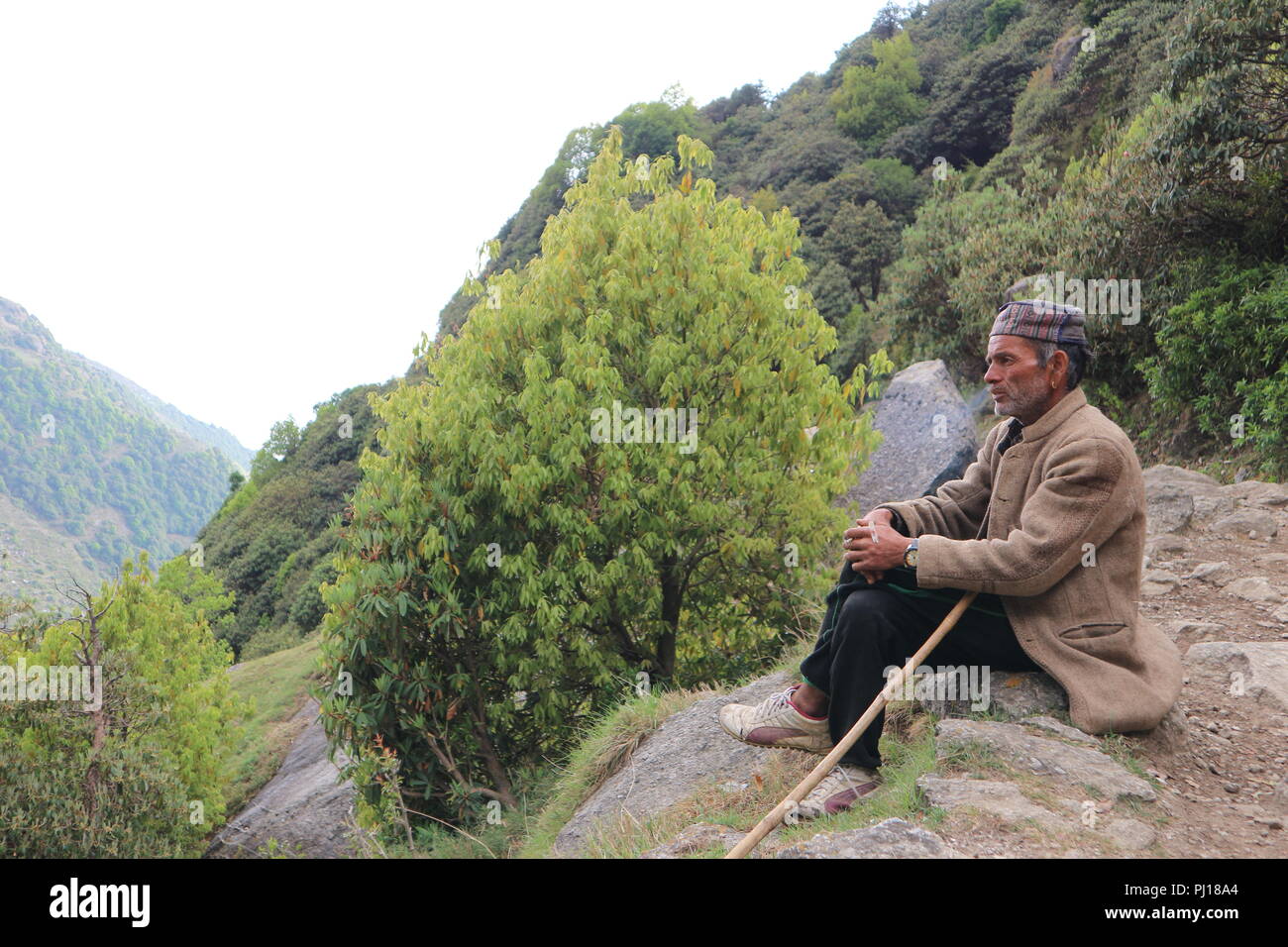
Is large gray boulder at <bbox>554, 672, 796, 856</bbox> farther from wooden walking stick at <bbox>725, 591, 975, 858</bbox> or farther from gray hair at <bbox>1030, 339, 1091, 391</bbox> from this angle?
gray hair at <bbox>1030, 339, 1091, 391</bbox>

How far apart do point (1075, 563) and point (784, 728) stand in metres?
1.37

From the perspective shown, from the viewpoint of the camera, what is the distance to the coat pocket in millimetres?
3609

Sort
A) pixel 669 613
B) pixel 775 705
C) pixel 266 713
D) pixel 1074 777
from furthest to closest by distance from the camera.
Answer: pixel 266 713
pixel 669 613
pixel 775 705
pixel 1074 777

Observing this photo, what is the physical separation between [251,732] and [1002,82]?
138ft

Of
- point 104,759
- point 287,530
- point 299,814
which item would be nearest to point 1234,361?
point 104,759

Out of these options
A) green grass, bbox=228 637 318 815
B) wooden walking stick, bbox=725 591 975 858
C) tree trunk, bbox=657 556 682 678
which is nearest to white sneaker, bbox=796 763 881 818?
wooden walking stick, bbox=725 591 975 858

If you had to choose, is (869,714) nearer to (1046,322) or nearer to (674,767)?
(1046,322)

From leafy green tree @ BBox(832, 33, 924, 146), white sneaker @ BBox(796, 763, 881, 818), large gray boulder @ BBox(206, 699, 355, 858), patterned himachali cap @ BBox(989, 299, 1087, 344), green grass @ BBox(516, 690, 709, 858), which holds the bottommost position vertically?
large gray boulder @ BBox(206, 699, 355, 858)

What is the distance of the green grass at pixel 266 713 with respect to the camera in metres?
21.3

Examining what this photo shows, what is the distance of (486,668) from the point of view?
8.94m

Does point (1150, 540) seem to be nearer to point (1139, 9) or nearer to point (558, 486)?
point (558, 486)

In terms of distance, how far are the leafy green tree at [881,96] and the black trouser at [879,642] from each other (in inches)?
2089

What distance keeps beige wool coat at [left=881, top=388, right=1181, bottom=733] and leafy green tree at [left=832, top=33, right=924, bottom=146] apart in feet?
174

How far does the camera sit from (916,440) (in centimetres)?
1176
